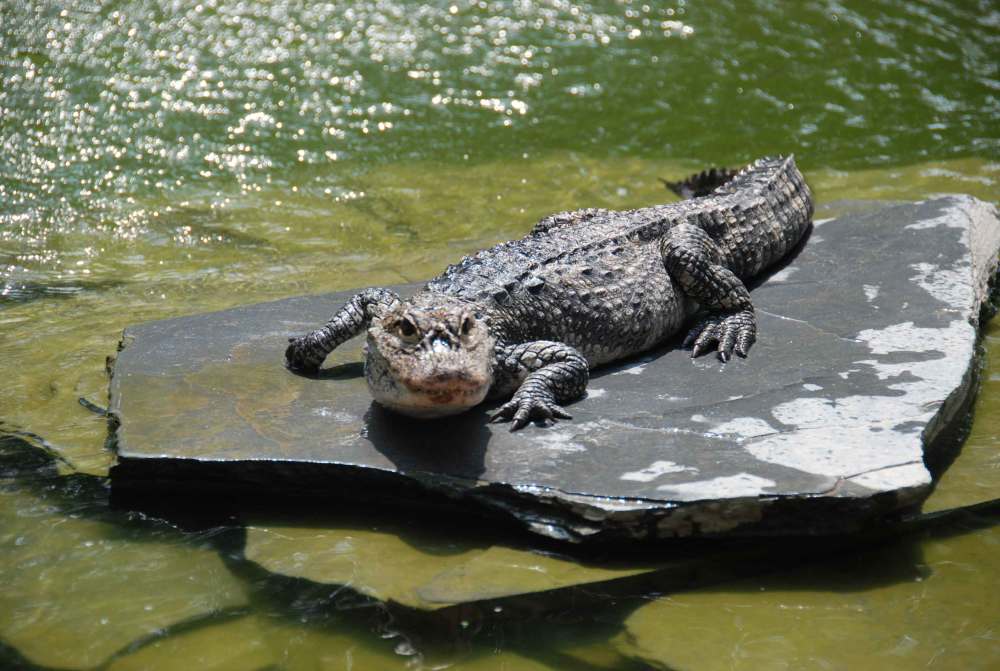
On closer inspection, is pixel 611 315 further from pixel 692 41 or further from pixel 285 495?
pixel 692 41

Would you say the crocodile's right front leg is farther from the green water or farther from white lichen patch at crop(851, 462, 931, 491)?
white lichen patch at crop(851, 462, 931, 491)

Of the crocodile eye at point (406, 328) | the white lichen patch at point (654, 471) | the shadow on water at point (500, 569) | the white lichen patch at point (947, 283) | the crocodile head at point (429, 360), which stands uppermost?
the crocodile eye at point (406, 328)

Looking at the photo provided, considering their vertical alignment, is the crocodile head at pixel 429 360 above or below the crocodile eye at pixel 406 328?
below

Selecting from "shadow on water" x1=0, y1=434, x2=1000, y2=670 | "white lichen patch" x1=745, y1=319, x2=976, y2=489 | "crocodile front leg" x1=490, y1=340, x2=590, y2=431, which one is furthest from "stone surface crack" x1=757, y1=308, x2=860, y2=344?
"crocodile front leg" x1=490, y1=340, x2=590, y2=431

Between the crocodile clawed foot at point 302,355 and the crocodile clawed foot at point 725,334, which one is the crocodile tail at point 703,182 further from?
the crocodile clawed foot at point 302,355

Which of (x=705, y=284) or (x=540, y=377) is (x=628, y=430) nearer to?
(x=540, y=377)

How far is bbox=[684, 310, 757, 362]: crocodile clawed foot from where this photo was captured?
563 cm

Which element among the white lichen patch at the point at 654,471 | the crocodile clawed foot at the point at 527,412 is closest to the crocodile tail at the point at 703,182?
the crocodile clawed foot at the point at 527,412

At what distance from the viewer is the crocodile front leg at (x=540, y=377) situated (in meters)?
4.83

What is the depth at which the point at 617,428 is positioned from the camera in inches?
Result: 187

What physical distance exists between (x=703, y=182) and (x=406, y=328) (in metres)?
4.57

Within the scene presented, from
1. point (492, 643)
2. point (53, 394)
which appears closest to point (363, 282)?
point (53, 394)

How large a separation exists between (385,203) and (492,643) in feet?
21.2

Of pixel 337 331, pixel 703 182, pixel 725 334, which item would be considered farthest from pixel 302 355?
pixel 703 182
